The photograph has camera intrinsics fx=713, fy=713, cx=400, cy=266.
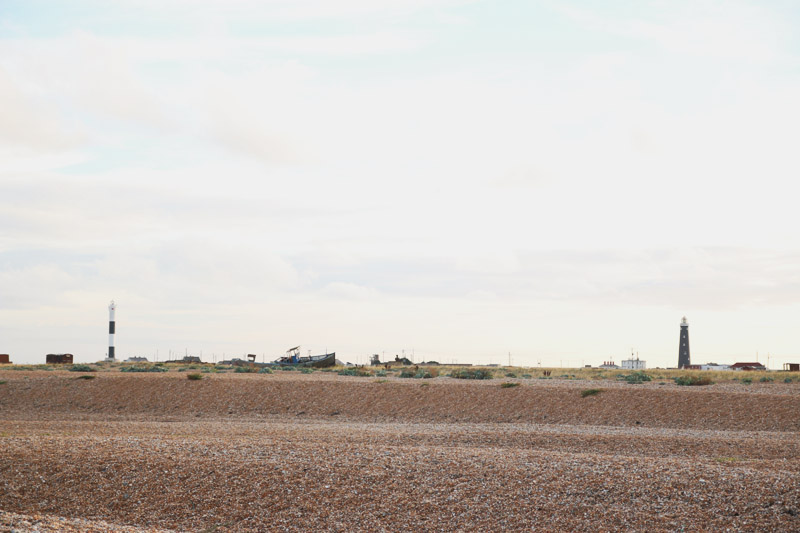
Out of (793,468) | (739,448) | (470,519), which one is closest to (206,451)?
(470,519)

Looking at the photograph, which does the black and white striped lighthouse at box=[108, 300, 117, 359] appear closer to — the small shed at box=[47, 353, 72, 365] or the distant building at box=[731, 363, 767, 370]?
the small shed at box=[47, 353, 72, 365]

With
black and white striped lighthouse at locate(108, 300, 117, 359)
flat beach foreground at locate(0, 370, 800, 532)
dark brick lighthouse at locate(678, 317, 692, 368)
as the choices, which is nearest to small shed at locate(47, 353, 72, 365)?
black and white striped lighthouse at locate(108, 300, 117, 359)

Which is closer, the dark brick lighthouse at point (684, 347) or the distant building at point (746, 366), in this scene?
the distant building at point (746, 366)

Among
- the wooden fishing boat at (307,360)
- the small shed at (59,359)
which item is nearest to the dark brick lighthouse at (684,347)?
the wooden fishing boat at (307,360)

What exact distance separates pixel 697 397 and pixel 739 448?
9.64 m

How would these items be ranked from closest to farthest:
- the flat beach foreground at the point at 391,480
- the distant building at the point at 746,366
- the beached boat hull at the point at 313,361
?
the flat beach foreground at the point at 391,480 → the beached boat hull at the point at 313,361 → the distant building at the point at 746,366

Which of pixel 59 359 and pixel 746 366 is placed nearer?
pixel 59 359

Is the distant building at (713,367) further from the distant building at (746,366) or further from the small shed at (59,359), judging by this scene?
the small shed at (59,359)

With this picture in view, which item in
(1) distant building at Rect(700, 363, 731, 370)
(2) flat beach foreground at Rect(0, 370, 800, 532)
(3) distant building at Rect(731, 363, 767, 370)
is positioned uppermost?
(2) flat beach foreground at Rect(0, 370, 800, 532)

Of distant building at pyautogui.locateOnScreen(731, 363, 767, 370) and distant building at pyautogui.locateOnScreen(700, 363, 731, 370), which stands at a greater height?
distant building at pyautogui.locateOnScreen(731, 363, 767, 370)

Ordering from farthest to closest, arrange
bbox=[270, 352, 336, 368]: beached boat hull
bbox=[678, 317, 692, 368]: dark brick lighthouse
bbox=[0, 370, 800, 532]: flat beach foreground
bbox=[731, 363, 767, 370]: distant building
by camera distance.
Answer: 1. bbox=[678, 317, 692, 368]: dark brick lighthouse
2. bbox=[731, 363, 767, 370]: distant building
3. bbox=[270, 352, 336, 368]: beached boat hull
4. bbox=[0, 370, 800, 532]: flat beach foreground

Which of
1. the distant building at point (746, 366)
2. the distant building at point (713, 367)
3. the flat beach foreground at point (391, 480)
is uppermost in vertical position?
the flat beach foreground at point (391, 480)

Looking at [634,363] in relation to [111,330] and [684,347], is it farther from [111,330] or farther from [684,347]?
[111,330]

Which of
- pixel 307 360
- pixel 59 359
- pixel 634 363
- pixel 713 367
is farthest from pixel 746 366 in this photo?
pixel 59 359
